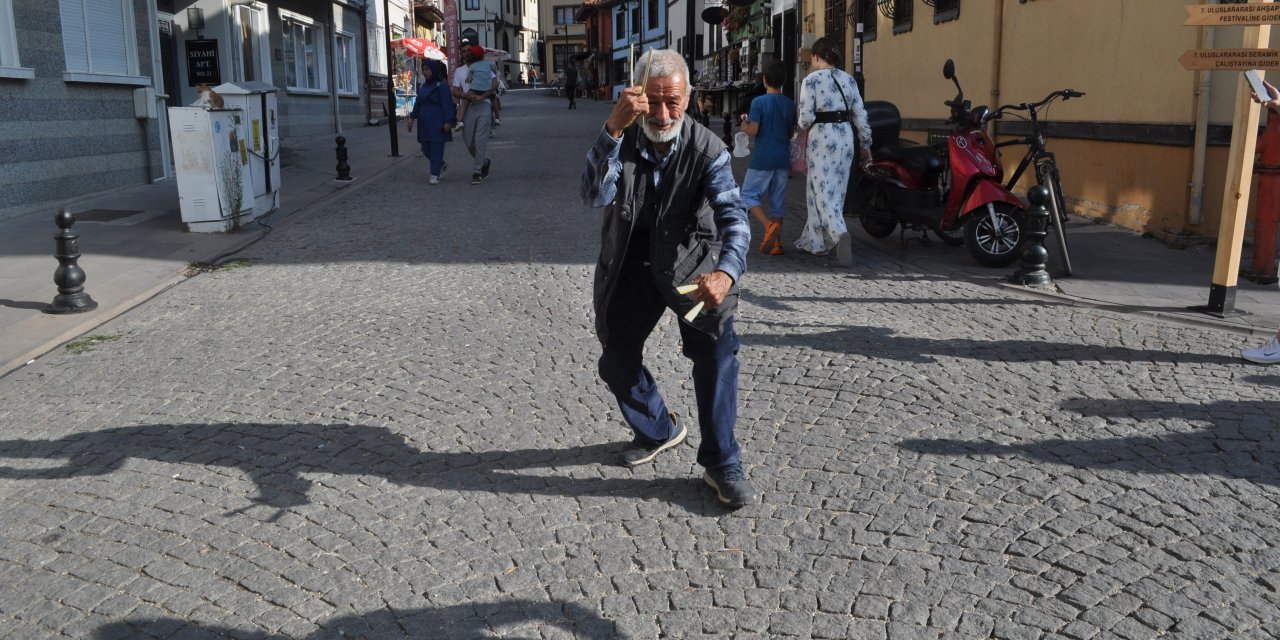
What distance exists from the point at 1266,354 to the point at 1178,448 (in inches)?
66.9

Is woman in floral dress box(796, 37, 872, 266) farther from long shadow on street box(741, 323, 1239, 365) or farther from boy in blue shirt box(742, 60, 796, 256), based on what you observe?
long shadow on street box(741, 323, 1239, 365)

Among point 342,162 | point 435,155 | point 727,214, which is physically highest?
point 727,214

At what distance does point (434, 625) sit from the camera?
326cm

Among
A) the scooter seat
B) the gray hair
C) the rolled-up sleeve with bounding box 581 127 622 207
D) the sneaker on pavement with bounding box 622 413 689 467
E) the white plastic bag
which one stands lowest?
the sneaker on pavement with bounding box 622 413 689 467

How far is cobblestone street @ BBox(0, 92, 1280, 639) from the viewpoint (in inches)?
132

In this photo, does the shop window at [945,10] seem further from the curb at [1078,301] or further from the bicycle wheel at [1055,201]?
the bicycle wheel at [1055,201]

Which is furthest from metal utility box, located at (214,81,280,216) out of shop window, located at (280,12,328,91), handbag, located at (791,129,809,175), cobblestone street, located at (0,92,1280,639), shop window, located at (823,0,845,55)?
shop window, located at (280,12,328,91)

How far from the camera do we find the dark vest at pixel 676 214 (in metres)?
3.90

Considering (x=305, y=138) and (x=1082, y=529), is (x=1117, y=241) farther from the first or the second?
(x=305, y=138)

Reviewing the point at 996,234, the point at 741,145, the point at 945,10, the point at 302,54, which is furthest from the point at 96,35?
the point at 302,54

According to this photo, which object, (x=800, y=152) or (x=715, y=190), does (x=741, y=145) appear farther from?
(x=715, y=190)

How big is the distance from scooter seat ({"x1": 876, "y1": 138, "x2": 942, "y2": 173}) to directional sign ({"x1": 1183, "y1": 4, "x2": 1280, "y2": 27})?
9.70 ft

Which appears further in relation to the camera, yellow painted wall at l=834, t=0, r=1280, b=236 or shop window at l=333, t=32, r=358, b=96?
shop window at l=333, t=32, r=358, b=96

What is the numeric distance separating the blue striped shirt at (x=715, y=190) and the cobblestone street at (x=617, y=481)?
3.11 ft
